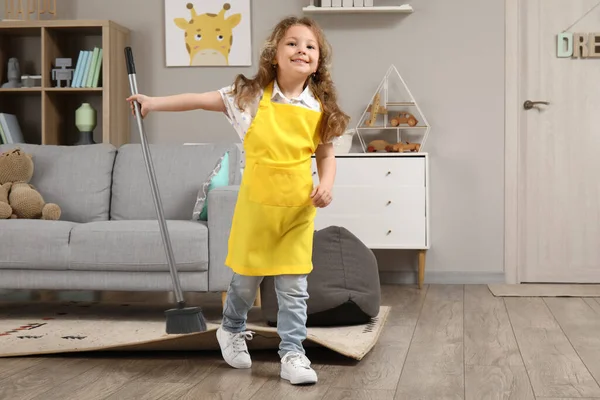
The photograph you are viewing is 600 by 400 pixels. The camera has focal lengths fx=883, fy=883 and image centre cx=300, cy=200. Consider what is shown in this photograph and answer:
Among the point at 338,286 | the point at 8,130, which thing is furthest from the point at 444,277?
the point at 8,130

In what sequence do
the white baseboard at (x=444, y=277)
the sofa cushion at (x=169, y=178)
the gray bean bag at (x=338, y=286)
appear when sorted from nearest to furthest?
the gray bean bag at (x=338, y=286), the sofa cushion at (x=169, y=178), the white baseboard at (x=444, y=277)

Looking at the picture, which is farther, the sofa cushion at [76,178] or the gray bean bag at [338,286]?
the sofa cushion at [76,178]

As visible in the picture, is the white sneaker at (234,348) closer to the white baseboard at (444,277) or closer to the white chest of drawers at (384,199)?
the white chest of drawers at (384,199)

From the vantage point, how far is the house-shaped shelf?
483 centimetres

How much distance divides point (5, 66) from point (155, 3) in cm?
95

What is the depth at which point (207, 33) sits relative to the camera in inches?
199

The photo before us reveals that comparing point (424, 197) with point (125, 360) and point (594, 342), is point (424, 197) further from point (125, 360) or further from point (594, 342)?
point (125, 360)

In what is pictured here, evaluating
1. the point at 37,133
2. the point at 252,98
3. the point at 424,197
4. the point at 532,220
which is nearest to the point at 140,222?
the point at 252,98

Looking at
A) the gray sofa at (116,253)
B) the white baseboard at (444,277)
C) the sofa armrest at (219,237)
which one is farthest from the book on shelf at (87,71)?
the white baseboard at (444,277)

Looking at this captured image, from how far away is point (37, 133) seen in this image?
17.2ft

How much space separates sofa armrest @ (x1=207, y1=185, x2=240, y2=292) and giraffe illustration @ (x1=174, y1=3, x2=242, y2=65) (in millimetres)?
1752

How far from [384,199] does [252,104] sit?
2.14 metres

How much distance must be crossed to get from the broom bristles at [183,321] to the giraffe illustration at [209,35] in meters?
2.74

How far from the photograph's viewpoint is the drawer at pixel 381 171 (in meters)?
4.54
